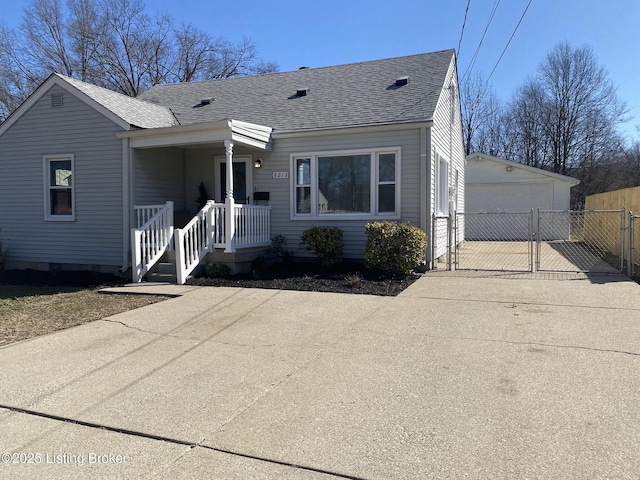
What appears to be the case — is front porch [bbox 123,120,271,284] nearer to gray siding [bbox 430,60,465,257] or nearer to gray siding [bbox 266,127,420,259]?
gray siding [bbox 266,127,420,259]

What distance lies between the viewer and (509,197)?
21312 millimetres

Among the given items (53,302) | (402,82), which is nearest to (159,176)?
(53,302)

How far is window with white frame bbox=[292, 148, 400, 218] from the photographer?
10656mm

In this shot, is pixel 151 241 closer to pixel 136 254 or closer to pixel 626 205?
pixel 136 254

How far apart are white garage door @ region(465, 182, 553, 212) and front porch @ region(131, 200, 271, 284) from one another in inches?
557

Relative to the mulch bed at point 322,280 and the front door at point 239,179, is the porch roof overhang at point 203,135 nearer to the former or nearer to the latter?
the front door at point 239,179

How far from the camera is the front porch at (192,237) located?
9.33 metres

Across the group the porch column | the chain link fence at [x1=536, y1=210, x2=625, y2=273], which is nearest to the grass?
the porch column

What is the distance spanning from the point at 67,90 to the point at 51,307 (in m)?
6.23

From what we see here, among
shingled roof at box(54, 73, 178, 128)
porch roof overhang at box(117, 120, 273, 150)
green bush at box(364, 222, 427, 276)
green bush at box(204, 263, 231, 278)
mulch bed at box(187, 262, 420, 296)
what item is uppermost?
shingled roof at box(54, 73, 178, 128)

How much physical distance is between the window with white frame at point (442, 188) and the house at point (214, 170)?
0.12 meters

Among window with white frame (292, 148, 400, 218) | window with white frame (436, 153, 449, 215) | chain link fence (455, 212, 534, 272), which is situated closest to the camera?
window with white frame (292, 148, 400, 218)

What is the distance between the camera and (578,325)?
5738 millimetres

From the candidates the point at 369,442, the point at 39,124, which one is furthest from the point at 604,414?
the point at 39,124
